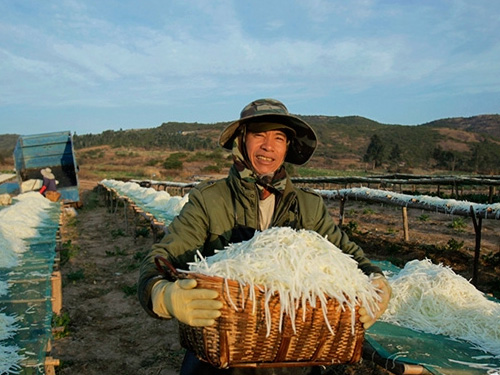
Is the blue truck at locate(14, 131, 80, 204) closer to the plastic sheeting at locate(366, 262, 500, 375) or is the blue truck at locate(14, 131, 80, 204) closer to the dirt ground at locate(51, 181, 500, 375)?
the dirt ground at locate(51, 181, 500, 375)

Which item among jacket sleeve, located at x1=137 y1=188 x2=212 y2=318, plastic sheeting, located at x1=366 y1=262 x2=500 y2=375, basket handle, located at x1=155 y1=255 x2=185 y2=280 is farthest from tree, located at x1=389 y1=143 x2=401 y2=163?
basket handle, located at x1=155 y1=255 x2=185 y2=280

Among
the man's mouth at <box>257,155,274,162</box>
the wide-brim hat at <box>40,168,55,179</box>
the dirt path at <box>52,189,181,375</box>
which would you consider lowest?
the dirt path at <box>52,189,181,375</box>

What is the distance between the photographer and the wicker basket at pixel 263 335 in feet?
4.40

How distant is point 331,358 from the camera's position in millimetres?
1512

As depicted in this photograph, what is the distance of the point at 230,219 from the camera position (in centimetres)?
196

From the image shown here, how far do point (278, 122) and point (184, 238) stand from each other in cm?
76

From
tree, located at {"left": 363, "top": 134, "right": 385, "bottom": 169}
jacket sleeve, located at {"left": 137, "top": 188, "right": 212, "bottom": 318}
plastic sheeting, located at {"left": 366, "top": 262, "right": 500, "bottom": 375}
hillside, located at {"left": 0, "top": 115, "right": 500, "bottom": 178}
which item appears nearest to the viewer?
jacket sleeve, located at {"left": 137, "top": 188, "right": 212, "bottom": 318}

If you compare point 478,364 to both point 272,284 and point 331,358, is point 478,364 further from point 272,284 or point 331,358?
point 272,284

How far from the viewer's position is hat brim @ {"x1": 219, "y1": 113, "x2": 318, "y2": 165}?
207 centimetres

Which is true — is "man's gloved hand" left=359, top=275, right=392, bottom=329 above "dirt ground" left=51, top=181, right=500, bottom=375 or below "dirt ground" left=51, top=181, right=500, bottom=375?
above

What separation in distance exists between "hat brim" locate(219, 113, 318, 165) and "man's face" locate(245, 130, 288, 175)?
7 centimetres

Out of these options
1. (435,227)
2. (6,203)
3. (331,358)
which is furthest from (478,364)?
(6,203)

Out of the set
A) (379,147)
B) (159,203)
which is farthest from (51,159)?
(379,147)

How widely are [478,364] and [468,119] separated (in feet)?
327
